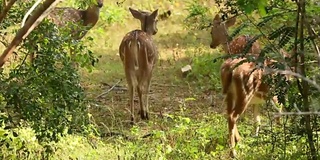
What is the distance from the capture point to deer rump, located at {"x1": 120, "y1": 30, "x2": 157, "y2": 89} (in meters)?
9.62

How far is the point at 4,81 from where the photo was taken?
18.0 ft

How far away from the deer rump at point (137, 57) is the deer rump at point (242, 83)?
7.96 ft

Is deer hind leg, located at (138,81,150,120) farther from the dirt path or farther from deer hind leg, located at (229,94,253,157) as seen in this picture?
deer hind leg, located at (229,94,253,157)

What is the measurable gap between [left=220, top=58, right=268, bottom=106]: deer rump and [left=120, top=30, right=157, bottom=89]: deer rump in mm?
2426

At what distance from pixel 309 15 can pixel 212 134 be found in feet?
9.44

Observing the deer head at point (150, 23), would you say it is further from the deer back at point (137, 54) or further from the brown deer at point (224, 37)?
the deer back at point (137, 54)

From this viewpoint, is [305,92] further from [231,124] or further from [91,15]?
[91,15]


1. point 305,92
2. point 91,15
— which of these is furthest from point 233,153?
point 91,15

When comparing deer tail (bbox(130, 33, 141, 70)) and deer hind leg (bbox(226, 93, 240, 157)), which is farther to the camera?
deer tail (bbox(130, 33, 141, 70))

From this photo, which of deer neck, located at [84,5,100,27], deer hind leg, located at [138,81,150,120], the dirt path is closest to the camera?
the dirt path

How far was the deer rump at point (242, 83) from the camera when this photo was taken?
719 cm

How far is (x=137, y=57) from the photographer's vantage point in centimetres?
966

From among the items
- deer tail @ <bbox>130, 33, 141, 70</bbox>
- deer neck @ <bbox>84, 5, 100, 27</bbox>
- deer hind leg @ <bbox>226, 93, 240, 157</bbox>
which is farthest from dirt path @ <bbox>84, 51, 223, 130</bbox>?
deer hind leg @ <bbox>226, 93, 240, 157</bbox>

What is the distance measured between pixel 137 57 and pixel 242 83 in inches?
109
